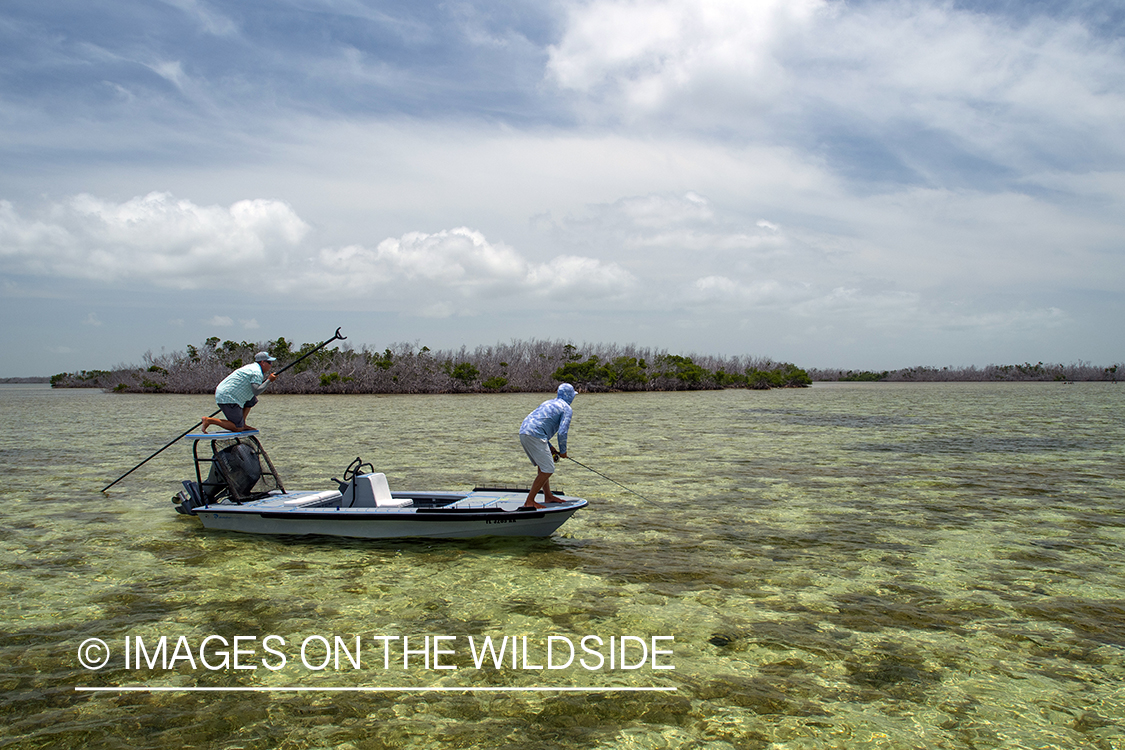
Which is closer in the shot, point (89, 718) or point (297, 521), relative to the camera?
point (89, 718)

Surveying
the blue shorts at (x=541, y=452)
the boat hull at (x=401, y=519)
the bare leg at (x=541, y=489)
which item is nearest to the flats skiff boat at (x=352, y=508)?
the boat hull at (x=401, y=519)

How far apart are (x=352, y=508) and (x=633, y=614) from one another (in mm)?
4496

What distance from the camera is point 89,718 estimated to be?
4949mm

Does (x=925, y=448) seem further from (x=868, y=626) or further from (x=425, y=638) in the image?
(x=425, y=638)

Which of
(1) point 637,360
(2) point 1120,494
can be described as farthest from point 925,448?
(1) point 637,360

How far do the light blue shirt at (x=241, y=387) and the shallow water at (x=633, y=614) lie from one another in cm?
208

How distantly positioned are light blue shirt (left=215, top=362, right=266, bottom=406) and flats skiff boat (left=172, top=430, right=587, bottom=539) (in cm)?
63

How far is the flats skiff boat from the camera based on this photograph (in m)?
9.25

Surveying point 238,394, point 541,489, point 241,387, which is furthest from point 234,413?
point 541,489

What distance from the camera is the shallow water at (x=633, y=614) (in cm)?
488

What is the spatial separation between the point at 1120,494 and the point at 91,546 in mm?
16852

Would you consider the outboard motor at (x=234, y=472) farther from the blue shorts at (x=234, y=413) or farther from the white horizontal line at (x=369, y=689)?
the white horizontal line at (x=369, y=689)

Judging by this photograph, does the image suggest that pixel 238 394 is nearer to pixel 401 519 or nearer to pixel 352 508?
pixel 352 508

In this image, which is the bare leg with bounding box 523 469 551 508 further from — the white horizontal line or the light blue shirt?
the light blue shirt
